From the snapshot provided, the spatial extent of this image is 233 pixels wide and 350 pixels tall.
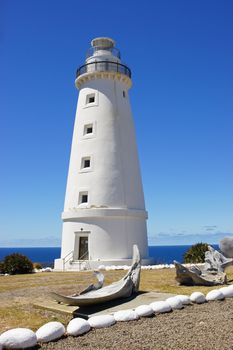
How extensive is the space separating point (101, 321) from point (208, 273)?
8.49 m

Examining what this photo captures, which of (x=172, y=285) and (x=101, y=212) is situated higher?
(x=101, y=212)

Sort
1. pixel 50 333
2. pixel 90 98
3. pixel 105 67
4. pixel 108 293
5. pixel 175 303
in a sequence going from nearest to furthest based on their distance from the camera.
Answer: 1. pixel 50 333
2. pixel 175 303
3. pixel 108 293
4. pixel 105 67
5. pixel 90 98

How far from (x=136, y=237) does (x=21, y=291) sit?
14548 millimetres

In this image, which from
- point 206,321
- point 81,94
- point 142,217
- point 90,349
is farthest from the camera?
point 81,94

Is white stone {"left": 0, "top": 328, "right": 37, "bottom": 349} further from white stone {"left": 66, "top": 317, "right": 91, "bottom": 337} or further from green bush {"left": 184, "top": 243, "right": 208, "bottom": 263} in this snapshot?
green bush {"left": 184, "top": 243, "right": 208, "bottom": 263}

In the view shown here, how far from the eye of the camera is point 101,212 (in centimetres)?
2727

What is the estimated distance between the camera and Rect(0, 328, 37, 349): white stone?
6.89m

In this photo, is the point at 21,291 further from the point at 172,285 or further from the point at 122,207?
the point at 122,207

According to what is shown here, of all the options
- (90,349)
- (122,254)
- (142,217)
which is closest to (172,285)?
(90,349)

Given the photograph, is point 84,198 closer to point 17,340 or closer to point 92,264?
point 92,264

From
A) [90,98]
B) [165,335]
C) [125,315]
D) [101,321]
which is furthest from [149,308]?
[90,98]

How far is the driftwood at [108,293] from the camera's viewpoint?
9750mm

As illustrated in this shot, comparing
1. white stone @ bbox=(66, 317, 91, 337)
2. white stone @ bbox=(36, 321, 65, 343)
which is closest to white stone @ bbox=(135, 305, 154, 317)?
white stone @ bbox=(66, 317, 91, 337)

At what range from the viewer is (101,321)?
8406 mm
